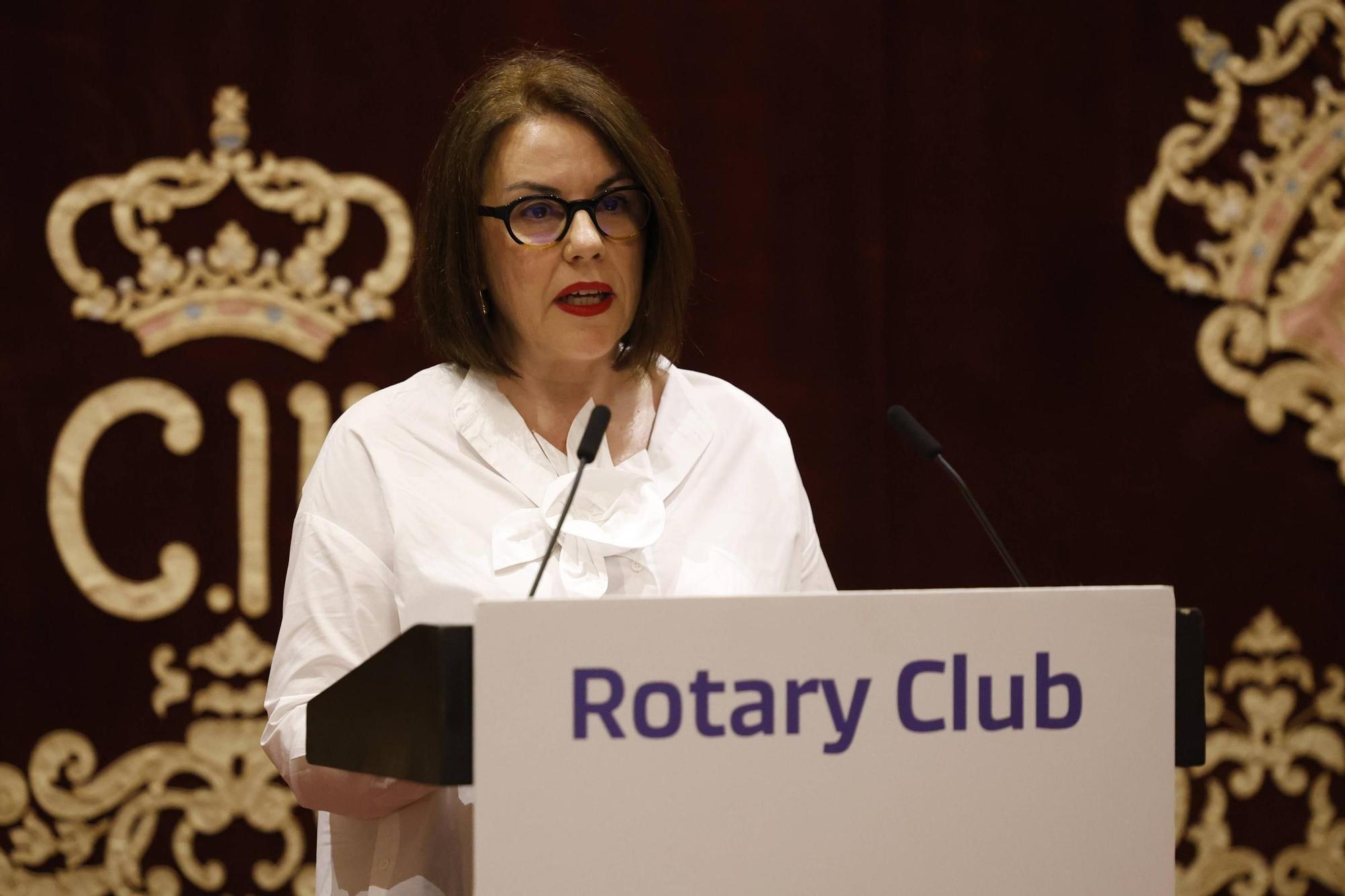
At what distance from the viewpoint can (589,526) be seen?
165cm

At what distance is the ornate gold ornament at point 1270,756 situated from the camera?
2.89 metres

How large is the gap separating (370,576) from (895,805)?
694 millimetres

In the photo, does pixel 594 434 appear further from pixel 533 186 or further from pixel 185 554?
pixel 185 554

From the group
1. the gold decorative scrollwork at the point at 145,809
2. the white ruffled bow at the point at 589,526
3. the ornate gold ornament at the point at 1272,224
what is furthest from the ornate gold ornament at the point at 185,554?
the ornate gold ornament at the point at 1272,224

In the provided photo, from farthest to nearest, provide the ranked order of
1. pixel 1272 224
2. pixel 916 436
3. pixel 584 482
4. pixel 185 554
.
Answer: pixel 1272 224
pixel 185 554
pixel 584 482
pixel 916 436

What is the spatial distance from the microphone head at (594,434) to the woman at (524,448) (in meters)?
0.32

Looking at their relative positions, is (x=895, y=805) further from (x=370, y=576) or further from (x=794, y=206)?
(x=794, y=206)

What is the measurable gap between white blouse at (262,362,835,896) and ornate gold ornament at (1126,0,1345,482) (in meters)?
1.47

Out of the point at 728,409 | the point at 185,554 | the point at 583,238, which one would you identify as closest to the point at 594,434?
the point at 583,238

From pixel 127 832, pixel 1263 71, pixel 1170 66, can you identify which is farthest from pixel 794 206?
pixel 127 832

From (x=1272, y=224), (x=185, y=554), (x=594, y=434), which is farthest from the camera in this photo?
(x=1272, y=224)

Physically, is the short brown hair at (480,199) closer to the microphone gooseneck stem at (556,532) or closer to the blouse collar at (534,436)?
the blouse collar at (534,436)

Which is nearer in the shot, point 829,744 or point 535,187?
point 829,744

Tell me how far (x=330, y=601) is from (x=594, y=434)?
1.44 ft
